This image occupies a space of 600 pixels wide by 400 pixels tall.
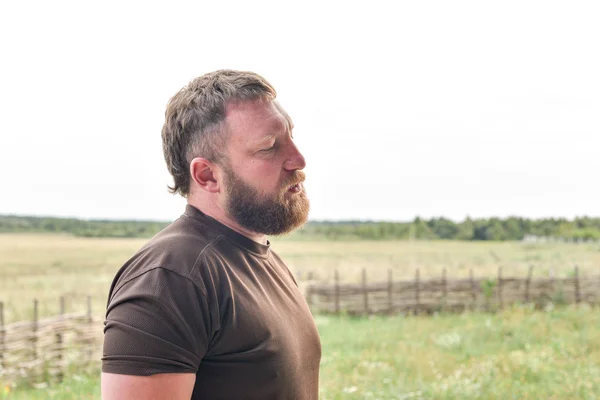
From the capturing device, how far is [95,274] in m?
30.0

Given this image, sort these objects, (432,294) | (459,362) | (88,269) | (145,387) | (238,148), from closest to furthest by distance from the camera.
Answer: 1. (145,387)
2. (238,148)
3. (459,362)
4. (432,294)
5. (88,269)

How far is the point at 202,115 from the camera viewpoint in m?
2.11

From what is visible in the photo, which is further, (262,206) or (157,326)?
(262,206)

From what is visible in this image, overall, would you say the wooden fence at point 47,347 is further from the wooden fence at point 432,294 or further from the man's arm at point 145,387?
the man's arm at point 145,387

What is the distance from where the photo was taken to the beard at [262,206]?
6.92 feet

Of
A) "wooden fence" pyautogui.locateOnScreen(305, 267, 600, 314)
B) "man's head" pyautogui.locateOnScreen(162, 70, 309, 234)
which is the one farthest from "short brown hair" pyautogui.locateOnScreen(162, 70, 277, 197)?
"wooden fence" pyautogui.locateOnScreen(305, 267, 600, 314)

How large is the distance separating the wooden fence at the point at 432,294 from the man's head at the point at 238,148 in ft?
49.0

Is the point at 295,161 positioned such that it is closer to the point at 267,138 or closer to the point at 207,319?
the point at 267,138

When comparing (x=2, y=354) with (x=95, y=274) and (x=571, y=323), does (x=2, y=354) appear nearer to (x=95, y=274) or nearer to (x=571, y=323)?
(x=571, y=323)

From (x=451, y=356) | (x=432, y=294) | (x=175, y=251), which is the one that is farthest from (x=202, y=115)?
(x=432, y=294)

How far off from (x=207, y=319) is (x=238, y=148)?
1.93ft

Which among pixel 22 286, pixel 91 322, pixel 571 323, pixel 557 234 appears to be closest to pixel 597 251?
pixel 557 234

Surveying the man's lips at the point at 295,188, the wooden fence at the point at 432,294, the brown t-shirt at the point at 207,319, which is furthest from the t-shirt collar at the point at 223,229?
the wooden fence at the point at 432,294

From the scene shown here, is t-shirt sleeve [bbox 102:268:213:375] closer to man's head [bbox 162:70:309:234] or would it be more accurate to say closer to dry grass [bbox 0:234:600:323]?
man's head [bbox 162:70:309:234]
